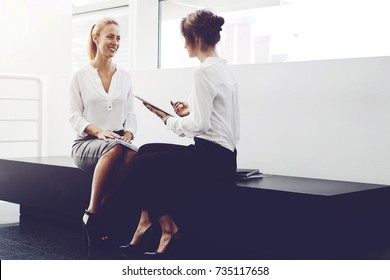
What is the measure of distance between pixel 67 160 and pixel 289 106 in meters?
1.55

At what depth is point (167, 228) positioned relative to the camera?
3010 millimetres

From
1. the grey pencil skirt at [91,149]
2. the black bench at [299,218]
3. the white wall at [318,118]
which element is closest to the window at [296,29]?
the white wall at [318,118]

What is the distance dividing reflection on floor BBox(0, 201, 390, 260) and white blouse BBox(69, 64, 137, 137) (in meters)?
0.61

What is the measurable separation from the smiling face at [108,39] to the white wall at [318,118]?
2.87ft

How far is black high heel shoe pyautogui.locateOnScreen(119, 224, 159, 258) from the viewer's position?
2.99 m

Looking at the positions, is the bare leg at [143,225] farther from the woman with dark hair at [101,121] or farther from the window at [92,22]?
the window at [92,22]

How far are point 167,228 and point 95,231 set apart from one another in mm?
372

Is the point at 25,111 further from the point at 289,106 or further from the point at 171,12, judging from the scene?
the point at 289,106

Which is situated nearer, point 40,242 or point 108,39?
point 108,39

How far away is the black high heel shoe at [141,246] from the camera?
9.80 feet

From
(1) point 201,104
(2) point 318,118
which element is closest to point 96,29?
(1) point 201,104

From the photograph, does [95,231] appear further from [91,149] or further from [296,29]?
[296,29]

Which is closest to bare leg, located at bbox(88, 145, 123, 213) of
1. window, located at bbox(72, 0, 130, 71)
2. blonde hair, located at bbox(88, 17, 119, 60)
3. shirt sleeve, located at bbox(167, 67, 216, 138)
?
shirt sleeve, located at bbox(167, 67, 216, 138)

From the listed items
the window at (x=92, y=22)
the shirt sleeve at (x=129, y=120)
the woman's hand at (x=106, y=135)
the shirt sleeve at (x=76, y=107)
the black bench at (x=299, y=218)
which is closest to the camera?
the black bench at (x=299, y=218)
